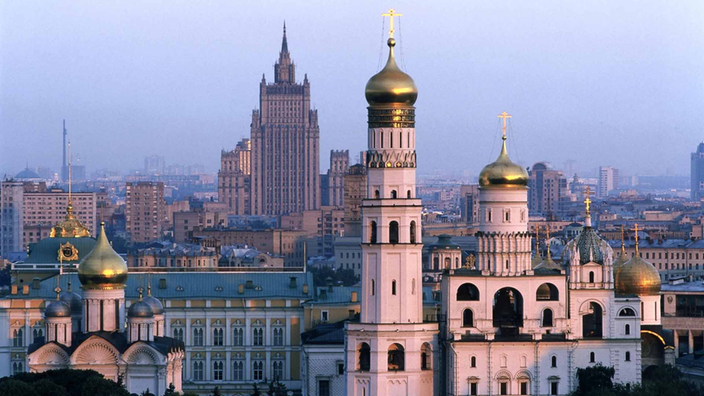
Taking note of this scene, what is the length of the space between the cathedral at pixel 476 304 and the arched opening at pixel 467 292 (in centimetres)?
3

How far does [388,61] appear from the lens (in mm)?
80500

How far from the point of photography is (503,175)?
267ft

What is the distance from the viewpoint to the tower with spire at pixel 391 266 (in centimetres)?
7844

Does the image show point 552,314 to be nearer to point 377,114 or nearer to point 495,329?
point 495,329

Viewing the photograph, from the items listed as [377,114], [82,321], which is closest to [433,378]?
[377,114]

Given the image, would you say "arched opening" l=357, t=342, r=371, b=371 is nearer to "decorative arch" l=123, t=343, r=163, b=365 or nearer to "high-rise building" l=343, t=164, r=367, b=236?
"decorative arch" l=123, t=343, r=163, b=365

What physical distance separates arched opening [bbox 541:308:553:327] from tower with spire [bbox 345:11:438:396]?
150 inches

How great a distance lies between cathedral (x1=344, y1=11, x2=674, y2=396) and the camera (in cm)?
7862

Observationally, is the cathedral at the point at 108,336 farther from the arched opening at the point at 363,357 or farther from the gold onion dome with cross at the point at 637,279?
the gold onion dome with cross at the point at 637,279

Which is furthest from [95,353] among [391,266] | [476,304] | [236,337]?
[476,304]

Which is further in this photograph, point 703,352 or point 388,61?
point 703,352

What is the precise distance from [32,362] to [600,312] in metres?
19.3

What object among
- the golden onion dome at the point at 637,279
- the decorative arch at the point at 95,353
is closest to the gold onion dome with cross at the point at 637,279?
the golden onion dome at the point at 637,279

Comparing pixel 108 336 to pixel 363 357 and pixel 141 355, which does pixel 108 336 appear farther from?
pixel 363 357
